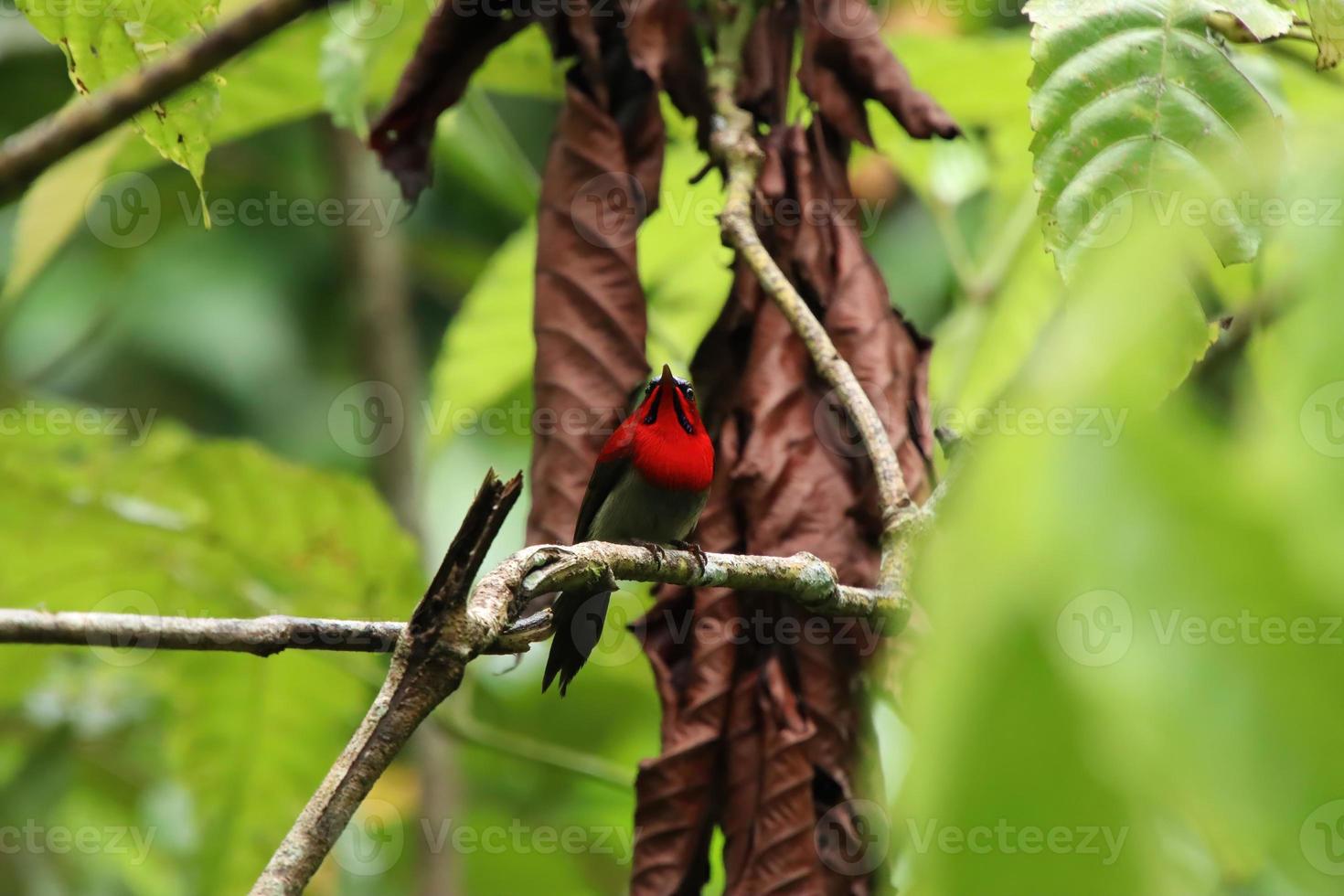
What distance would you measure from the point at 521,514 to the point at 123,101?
198 inches

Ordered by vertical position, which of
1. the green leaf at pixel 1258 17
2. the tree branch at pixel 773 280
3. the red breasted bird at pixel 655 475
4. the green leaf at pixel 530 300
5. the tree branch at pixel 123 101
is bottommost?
the red breasted bird at pixel 655 475

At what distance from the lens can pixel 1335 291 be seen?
47 cm

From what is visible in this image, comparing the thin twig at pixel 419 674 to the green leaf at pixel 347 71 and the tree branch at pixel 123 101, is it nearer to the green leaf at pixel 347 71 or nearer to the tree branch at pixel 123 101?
the tree branch at pixel 123 101

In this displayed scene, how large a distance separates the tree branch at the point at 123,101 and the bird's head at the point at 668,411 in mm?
2540

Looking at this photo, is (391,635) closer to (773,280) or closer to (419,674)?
(419,674)

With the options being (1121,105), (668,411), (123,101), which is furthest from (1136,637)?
(668,411)

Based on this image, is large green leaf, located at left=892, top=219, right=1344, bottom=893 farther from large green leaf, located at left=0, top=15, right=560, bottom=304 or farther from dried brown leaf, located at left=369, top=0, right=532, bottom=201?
large green leaf, located at left=0, top=15, right=560, bottom=304

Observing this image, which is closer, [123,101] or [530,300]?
[123,101]

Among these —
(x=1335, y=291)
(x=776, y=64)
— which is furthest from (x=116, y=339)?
(x=1335, y=291)

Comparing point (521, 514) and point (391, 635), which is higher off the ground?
point (391, 635)

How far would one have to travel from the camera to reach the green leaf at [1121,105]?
5.97 feet

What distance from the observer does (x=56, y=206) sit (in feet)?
10.6

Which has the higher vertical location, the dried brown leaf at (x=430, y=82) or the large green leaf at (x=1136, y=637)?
the large green leaf at (x=1136, y=637)

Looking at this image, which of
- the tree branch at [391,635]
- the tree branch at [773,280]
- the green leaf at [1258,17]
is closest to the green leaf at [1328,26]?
the green leaf at [1258,17]
